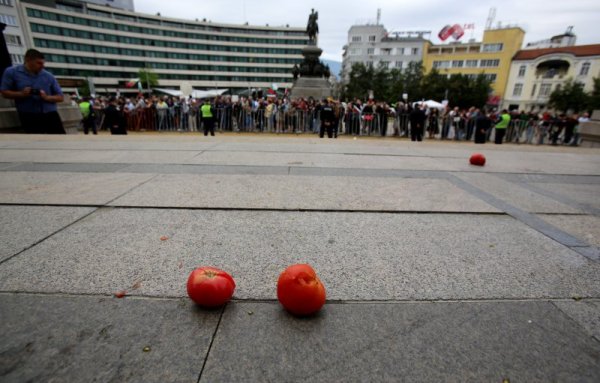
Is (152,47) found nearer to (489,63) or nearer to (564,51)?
(489,63)

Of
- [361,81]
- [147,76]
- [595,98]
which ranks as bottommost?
[595,98]

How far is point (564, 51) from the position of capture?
219 ft

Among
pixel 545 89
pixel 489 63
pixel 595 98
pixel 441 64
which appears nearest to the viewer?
pixel 595 98

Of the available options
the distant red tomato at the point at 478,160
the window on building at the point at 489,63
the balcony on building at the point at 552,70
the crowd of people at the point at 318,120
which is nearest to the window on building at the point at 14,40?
the crowd of people at the point at 318,120

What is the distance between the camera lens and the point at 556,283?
7.04 ft

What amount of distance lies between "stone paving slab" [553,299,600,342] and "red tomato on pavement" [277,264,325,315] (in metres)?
1.46

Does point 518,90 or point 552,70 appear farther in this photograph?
point 518,90

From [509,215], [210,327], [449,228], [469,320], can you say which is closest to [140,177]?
[210,327]

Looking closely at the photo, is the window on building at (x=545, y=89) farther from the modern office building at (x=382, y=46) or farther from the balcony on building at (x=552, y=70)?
the modern office building at (x=382, y=46)

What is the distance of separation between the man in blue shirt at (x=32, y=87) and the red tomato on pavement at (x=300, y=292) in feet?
27.2

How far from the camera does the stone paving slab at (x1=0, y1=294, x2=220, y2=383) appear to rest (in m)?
1.37

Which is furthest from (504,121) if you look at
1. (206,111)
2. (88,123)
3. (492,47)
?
(492,47)

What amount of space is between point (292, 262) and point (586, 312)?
6.06 ft

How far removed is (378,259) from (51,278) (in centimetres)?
229
